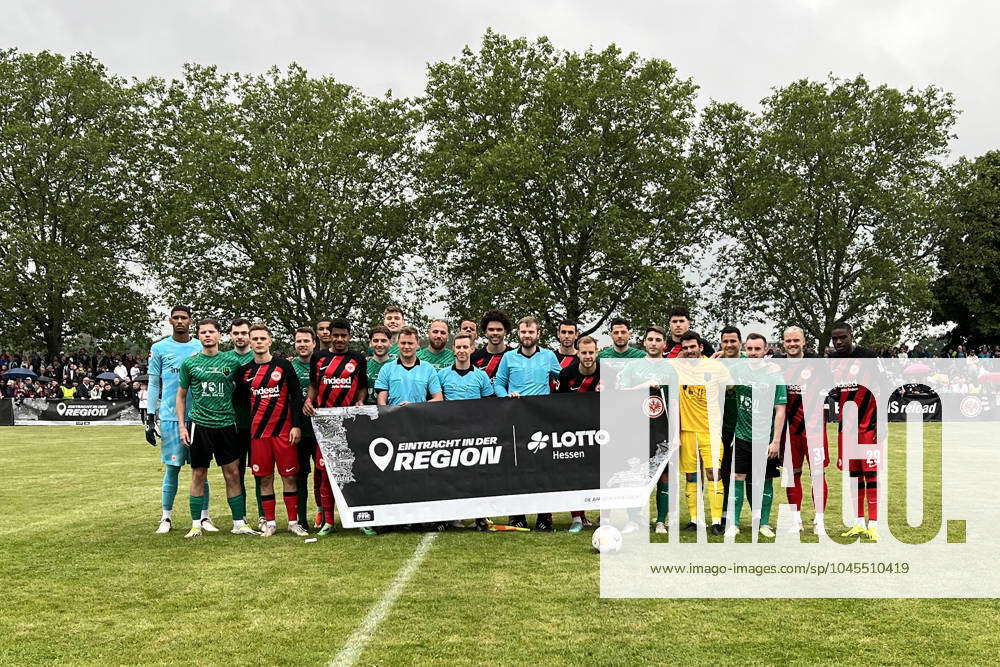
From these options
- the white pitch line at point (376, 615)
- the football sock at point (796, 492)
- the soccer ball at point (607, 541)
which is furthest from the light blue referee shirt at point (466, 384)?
the football sock at point (796, 492)

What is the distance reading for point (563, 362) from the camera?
8727 mm

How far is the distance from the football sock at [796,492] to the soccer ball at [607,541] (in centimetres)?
199

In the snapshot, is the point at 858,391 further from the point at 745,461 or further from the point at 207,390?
the point at 207,390

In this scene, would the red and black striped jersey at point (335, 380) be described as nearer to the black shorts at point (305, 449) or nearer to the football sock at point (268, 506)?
the black shorts at point (305, 449)

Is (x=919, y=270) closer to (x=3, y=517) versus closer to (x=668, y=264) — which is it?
(x=668, y=264)

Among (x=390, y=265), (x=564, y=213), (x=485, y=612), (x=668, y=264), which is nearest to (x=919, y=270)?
(x=668, y=264)

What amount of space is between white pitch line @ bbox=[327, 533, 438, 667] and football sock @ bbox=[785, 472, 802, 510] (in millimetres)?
3528

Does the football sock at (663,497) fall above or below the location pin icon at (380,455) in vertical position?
below

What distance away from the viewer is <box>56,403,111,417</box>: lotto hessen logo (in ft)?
94.5

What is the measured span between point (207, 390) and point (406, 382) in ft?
6.36

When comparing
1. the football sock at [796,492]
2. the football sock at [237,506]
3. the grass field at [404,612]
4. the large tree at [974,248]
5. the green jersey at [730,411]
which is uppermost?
the large tree at [974,248]

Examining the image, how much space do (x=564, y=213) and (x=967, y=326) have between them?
2716cm

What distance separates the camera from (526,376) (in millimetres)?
8547

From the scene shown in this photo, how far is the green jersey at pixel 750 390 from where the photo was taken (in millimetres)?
7848
